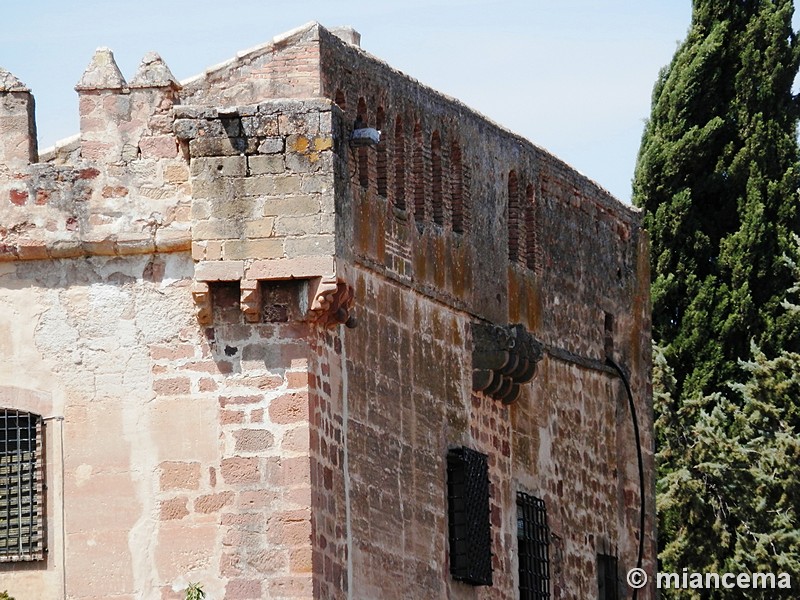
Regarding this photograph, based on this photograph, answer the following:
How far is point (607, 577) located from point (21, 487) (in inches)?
293

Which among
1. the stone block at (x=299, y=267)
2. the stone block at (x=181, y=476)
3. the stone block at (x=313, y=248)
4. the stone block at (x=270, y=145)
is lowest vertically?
the stone block at (x=181, y=476)

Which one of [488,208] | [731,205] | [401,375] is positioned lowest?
[401,375]

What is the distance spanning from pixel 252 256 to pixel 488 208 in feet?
14.6

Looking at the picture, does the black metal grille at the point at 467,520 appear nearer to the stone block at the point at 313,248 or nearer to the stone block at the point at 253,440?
the stone block at the point at 253,440

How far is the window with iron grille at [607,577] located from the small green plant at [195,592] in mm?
6865

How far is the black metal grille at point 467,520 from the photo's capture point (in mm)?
21625

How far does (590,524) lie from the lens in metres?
24.8

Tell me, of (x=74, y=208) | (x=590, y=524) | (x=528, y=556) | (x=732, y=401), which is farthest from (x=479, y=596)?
(x=732, y=401)

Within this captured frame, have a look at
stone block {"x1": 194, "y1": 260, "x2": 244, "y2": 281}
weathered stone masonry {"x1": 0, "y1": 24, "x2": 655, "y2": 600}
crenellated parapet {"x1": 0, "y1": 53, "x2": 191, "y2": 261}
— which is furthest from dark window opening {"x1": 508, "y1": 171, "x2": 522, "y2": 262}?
stone block {"x1": 194, "y1": 260, "x2": 244, "y2": 281}

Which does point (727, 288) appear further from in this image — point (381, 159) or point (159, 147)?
point (159, 147)

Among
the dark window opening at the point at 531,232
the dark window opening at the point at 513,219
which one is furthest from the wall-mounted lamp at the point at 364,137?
the dark window opening at the point at 531,232

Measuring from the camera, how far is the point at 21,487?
63.2ft

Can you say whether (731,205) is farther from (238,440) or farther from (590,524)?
(238,440)

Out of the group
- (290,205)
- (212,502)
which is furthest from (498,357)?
(212,502)
